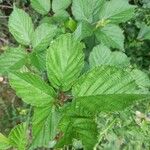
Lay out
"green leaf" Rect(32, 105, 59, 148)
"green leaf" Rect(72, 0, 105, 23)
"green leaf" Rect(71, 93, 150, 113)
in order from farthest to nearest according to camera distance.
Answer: "green leaf" Rect(72, 0, 105, 23)
"green leaf" Rect(32, 105, 59, 148)
"green leaf" Rect(71, 93, 150, 113)

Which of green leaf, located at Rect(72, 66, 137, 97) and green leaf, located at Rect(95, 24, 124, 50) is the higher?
green leaf, located at Rect(72, 66, 137, 97)

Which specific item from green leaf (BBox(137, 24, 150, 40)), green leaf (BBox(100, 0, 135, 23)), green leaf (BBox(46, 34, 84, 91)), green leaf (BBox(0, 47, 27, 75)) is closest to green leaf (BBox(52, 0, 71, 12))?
green leaf (BBox(100, 0, 135, 23))

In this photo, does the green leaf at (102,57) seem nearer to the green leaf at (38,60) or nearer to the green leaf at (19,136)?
the green leaf at (38,60)

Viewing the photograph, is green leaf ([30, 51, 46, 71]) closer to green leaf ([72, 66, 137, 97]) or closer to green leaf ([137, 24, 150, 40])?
green leaf ([72, 66, 137, 97])

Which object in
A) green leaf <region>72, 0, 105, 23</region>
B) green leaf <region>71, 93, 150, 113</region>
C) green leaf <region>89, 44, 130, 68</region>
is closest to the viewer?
green leaf <region>71, 93, 150, 113</region>

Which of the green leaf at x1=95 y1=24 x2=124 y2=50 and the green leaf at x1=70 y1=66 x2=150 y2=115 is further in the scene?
the green leaf at x1=95 y1=24 x2=124 y2=50


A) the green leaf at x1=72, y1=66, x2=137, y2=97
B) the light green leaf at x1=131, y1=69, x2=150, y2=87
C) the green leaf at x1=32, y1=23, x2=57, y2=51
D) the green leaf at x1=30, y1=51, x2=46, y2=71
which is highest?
the green leaf at x1=72, y1=66, x2=137, y2=97

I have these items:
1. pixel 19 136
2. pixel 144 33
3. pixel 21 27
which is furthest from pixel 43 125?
pixel 144 33

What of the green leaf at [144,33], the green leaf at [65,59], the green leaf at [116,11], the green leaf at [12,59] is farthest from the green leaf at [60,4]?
the green leaf at [144,33]
